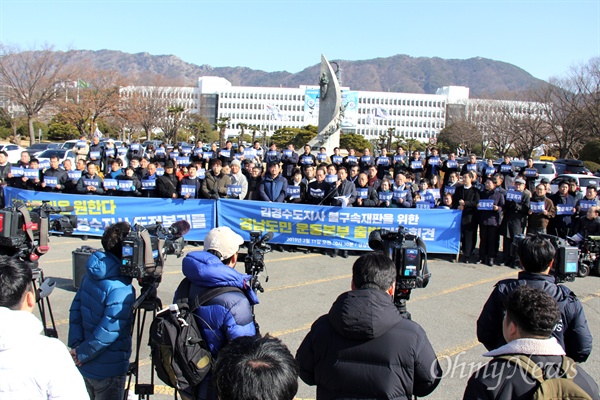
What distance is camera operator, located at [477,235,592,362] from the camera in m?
3.71

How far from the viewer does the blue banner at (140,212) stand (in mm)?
12109

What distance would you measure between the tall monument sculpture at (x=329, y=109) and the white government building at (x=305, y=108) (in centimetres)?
10683

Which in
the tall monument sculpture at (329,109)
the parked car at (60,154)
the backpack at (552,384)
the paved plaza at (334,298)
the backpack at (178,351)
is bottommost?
the paved plaza at (334,298)

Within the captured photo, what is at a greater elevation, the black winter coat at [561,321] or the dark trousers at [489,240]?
the black winter coat at [561,321]

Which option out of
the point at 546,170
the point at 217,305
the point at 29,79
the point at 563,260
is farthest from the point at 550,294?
the point at 29,79

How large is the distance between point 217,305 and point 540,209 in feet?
31.1

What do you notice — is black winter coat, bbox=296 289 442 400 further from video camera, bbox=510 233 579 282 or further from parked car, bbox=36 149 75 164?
parked car, bbox=36 149 75 164

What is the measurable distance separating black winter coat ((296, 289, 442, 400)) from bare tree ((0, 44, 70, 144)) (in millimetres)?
45860

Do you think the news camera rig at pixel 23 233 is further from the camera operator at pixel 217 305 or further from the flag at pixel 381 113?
the flag at pixel 381 113

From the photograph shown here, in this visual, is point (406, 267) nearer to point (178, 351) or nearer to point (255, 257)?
point (255, 257)

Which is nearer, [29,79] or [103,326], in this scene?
[103,326]

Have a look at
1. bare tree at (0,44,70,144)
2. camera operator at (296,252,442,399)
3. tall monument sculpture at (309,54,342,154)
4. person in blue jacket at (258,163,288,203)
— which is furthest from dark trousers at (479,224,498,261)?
bare tree at (0,44,70,144)

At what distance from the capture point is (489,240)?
11.3 m

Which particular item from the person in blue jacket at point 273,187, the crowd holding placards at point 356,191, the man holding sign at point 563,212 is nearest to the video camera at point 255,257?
the crowd holding placards at point 356,191
